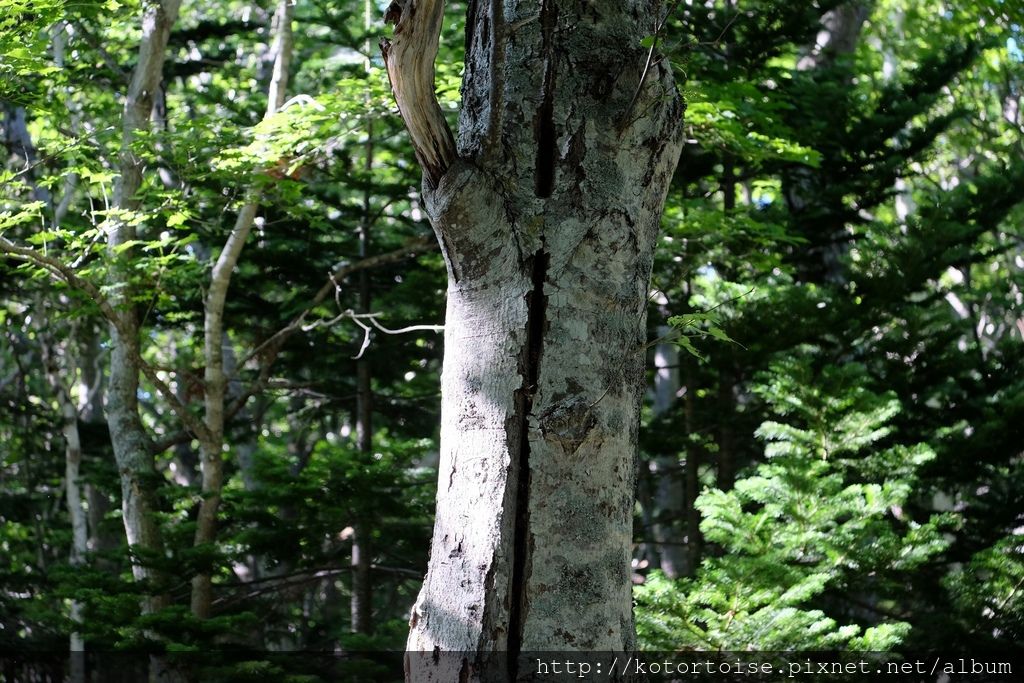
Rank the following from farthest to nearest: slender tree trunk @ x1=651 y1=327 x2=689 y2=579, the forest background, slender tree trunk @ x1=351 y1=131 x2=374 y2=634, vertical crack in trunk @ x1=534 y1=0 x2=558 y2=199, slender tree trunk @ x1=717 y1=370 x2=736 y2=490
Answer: slender tree trunk @ x1=651 y1=327 x2=689 y2=579 < slender tree trunk @ x1=717 y1=370 x2=736 y2=490 < slender tree trunk @ x1=351 y1=131 x2=374 y2=634 < the forest background < vertical crack in trunk @ x1=534 y1=0 x2=558 y2=199

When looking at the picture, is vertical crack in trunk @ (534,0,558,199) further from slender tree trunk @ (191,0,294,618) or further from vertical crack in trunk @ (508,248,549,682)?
slender tree trunk @ (191,0,294,618)

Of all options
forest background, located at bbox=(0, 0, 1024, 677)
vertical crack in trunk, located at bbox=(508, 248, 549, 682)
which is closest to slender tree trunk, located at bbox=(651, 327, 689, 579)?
forest background, located at bbox=(0, 0, 1024, 677)

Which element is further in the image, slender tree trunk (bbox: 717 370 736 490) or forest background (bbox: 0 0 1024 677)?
slender tree trunk (bbox: 717 370 736 490)

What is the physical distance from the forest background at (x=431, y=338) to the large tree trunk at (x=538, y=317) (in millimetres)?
2360

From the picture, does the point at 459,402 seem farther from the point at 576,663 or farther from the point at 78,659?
the point at 78,659

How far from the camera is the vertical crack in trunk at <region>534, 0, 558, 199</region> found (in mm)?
2641

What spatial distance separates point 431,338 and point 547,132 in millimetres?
6900

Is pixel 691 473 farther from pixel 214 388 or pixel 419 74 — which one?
pixel 419 74

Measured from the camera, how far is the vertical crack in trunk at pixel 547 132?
264 cm

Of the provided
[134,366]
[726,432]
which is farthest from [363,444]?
[726,432]

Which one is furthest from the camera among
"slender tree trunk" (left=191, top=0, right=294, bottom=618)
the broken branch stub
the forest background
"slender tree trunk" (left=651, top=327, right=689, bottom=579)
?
"slender tree trunk" (left=651, top=327, right=689, bottom=579)

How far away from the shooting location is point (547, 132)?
105 inches

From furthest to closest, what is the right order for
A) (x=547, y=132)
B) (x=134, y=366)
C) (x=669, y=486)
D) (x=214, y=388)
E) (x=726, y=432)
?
(x=669, y=486), (x=726, y=432), (x=134, y=366), (x=214, y=388), (x=547, y=132)

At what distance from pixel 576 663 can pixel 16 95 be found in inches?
217
